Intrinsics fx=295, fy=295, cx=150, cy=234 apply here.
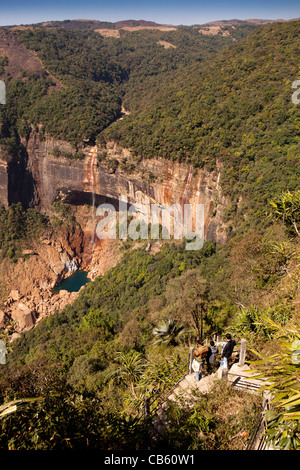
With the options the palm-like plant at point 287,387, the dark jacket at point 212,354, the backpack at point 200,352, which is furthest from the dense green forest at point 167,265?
the dark jacket at point 212,354

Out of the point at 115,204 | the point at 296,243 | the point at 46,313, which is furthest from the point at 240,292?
the point at 115,204

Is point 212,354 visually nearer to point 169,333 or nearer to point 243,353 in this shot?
point 243,353

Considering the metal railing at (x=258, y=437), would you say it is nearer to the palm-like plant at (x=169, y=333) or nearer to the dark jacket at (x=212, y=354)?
the dark jacket at (x=212, y=354)

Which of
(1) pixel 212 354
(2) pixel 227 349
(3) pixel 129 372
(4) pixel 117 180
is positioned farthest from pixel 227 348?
(4) pixel 117 180

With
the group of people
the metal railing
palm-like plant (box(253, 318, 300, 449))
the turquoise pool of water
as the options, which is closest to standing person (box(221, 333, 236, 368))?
the group of people

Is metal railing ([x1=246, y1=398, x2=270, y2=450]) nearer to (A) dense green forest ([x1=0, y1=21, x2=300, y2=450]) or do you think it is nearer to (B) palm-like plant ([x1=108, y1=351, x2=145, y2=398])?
(A) dense green forest ([x1=0, y1=21, x2=300, y2=450])
